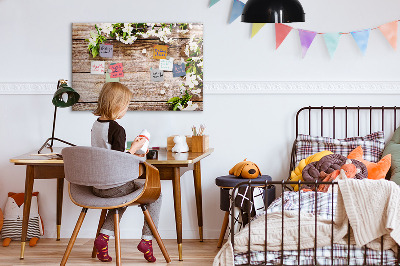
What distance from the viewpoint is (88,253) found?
152 inches

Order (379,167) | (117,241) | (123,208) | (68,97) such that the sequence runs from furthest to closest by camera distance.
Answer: (68,97) < (379,167) < (123,208) < (117,241)

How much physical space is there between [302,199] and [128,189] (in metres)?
0.99

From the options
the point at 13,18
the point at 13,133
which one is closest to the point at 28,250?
the point at 13,133

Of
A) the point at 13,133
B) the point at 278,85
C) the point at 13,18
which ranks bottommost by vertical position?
the point at 13,133

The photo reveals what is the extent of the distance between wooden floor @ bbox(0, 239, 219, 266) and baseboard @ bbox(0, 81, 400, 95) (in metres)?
1.09

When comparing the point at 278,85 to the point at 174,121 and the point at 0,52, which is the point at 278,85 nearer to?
the point at 174,121

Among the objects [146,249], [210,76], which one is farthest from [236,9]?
[146,249]

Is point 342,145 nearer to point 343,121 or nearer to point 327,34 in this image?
point 343,121

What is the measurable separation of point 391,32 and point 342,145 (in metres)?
0.88

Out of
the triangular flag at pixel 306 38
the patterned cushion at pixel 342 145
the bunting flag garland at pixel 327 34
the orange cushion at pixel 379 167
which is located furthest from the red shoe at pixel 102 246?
the triangular flag at pixel 306 38

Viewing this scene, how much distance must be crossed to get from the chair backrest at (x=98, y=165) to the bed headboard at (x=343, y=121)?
4.98ft

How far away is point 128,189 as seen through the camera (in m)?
3.37

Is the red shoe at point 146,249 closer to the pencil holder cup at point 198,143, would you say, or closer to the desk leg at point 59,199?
the pencil holder cup at point 198,143

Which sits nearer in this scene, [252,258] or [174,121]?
[252,258]
